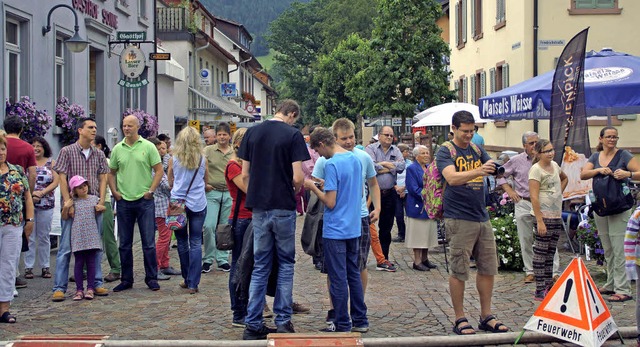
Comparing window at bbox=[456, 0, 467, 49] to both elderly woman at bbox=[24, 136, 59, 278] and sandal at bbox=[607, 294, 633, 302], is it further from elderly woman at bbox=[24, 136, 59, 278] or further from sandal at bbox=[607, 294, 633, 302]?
sandal at bbox=[607, 294, 633, 302]

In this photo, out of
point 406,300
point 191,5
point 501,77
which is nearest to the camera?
point 406,300

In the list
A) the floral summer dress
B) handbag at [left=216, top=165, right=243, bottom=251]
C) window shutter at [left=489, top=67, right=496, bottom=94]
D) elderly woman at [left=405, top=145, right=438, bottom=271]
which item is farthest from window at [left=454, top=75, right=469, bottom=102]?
handbag at [left=216, top=165, right=243, bottom=251]

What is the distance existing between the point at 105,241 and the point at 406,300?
3.85 m

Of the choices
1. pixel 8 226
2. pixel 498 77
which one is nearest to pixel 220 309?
pixel 8 226

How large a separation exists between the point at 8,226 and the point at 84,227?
1.39m

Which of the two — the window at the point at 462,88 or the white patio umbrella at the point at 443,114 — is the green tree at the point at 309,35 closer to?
the window at the point at 462,88

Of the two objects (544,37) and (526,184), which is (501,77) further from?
(526,184)

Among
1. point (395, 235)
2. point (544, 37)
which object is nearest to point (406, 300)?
point (395, 235)

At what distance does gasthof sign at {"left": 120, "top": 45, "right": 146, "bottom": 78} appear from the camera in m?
20.6

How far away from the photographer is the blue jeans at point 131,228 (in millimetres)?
10219

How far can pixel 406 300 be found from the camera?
966cm

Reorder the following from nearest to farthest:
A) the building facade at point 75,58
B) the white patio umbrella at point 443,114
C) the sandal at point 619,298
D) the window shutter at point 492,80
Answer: the sandal at point 619,298 < the building facade at point 75,58 < the white patio umbrella at point 443,114 < the window shutter at point 492,80

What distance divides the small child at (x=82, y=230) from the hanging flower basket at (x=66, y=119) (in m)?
7.45

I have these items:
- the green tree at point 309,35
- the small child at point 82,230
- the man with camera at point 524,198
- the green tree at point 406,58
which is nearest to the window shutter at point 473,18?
the green tree at point 406,58
